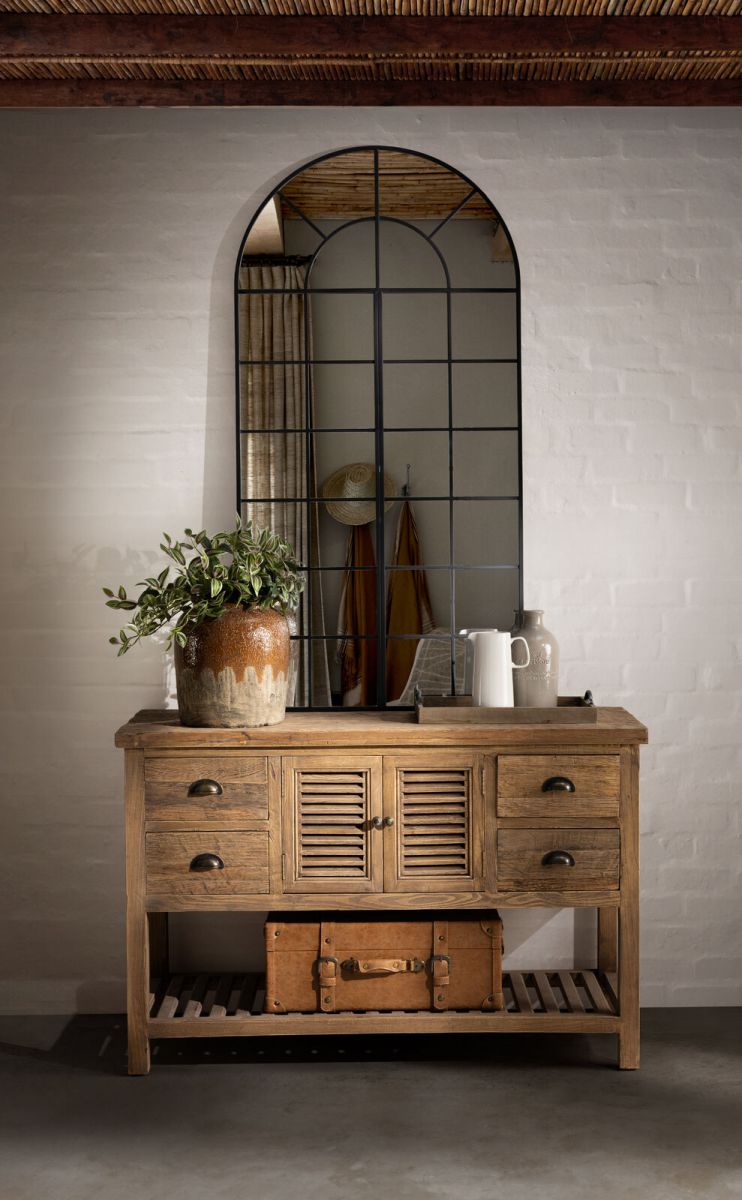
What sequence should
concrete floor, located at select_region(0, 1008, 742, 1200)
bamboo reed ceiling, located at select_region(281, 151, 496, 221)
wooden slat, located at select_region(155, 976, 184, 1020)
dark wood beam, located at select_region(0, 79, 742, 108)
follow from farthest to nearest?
bamboo reed ceiling, located at select_region(281, 151, 496, 221)
dark wood beam, located at select_region(0, 79, 742, 108)
wooden slat, located at select_region(155, 976, 184, 1020)
concrete floor, located at select_region(0, 1008, 742, 1200)

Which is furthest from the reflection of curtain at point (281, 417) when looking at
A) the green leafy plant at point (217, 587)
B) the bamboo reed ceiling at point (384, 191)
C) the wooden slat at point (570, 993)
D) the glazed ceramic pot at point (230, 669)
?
the wooden slat at point (570, 993)

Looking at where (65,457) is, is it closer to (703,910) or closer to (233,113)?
(233,113)

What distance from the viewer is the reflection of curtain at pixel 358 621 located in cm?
360

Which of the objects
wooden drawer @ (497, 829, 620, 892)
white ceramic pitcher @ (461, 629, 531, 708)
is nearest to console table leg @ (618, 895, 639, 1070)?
wooden drawer @ (497, 829, 620, 892)

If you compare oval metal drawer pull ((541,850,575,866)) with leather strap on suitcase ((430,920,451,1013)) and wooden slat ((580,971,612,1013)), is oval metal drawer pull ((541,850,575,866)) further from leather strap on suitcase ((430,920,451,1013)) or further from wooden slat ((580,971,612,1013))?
wooden slat ((580,971,612,1013))

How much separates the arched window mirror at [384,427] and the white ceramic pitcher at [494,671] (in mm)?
414

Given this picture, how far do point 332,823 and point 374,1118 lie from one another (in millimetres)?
756

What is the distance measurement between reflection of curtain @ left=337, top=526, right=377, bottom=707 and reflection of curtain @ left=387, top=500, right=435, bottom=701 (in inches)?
2.2

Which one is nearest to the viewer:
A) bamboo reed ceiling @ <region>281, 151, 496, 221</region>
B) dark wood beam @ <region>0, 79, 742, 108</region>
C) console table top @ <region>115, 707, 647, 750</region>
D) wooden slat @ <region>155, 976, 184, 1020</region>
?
console table top @ <region>115, 707, 647, 750</region>

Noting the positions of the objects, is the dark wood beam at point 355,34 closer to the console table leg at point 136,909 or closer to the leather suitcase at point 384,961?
the console table leg at point 136,909

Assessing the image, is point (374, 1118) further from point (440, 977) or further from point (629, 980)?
point (629, 980)

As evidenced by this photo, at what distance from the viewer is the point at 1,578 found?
11.7 ft

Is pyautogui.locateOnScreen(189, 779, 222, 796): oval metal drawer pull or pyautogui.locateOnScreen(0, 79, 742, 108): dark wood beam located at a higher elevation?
pyautogui.locateOnScreen(0, 79, 742, 108): dark wood beam

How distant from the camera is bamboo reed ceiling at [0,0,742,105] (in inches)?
120
